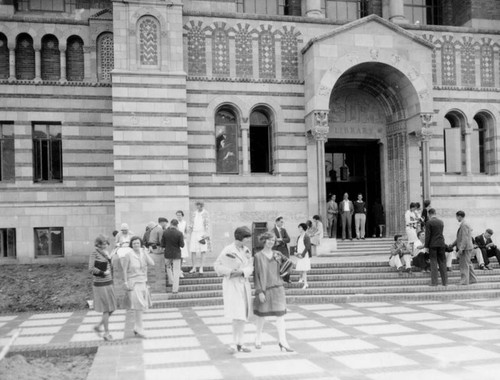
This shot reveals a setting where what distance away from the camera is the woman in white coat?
9523 millimetres

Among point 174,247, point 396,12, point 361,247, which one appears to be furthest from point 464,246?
Result: point 396,12

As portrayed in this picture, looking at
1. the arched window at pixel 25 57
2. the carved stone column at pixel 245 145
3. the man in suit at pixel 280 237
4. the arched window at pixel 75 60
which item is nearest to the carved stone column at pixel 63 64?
the arched window at pixel 75 60

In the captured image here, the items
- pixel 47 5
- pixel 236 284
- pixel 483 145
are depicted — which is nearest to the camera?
pixel 236 284

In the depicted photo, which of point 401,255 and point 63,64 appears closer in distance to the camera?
point 401,255

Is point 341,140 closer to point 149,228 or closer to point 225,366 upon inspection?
point 149,228

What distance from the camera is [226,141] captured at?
22.5 m

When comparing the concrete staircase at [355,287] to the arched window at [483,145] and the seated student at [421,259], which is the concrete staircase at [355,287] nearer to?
the seated student at [421,259]

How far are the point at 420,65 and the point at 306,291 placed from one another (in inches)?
428

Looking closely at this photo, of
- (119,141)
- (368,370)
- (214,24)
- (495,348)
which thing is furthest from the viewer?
(214,24)

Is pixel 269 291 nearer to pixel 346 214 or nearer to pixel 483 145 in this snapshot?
pixel 346 214

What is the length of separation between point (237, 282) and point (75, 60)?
15.7 metres

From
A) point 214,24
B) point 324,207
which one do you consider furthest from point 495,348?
point 214,24

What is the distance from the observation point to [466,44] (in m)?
24.3

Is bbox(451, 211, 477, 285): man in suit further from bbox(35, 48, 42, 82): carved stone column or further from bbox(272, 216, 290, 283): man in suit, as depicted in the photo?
bbox(35, 48, 42, 82): carved stone column
